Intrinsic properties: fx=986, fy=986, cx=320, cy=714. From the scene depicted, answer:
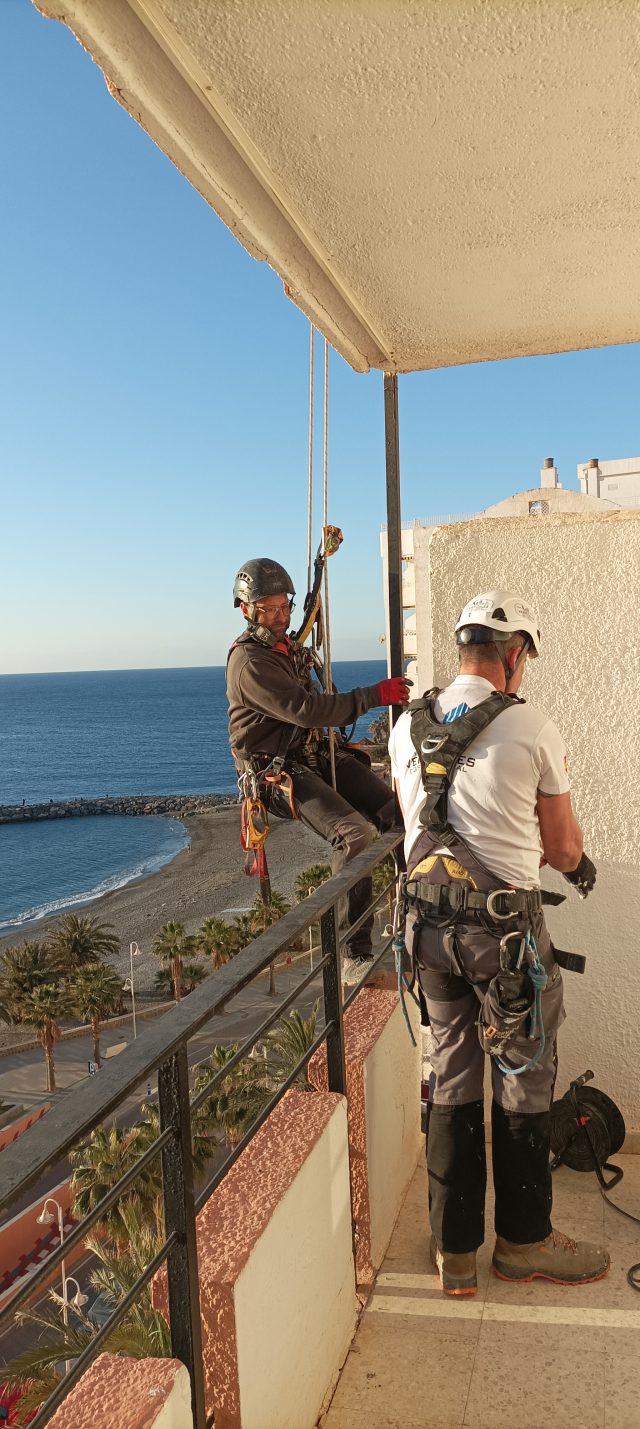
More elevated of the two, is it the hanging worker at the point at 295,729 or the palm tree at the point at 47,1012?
the hanging worker at the point at 295,729

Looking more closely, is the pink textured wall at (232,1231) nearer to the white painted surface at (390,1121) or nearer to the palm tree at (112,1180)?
the white painted surface at (390,1121)

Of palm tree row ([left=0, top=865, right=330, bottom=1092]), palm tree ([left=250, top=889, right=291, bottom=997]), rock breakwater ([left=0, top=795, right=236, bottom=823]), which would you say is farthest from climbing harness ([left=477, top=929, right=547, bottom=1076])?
rock breakwater ([left=0, top=795, right=236, bottom=823])

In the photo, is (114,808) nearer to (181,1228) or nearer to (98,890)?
(98,890)

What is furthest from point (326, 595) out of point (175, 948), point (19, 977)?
point (19, 977)

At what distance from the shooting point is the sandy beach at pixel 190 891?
64.9m

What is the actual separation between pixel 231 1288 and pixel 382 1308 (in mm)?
1291

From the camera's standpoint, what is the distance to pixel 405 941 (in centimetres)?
298

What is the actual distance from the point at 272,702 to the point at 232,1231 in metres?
2.15

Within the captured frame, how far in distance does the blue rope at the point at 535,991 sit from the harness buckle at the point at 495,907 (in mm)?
84

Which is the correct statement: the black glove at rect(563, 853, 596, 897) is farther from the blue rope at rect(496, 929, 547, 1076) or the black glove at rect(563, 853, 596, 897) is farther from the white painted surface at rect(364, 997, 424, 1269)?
the white painted surface at rect(364, 997, 424, 1269)

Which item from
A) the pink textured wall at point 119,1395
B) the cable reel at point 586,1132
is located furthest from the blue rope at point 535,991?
the pink textured wall at point 119,1395

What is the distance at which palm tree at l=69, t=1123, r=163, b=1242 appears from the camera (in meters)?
20.7

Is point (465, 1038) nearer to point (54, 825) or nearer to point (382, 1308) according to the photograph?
point (382, 1308)

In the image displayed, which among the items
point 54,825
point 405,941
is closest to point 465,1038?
point 405,941
